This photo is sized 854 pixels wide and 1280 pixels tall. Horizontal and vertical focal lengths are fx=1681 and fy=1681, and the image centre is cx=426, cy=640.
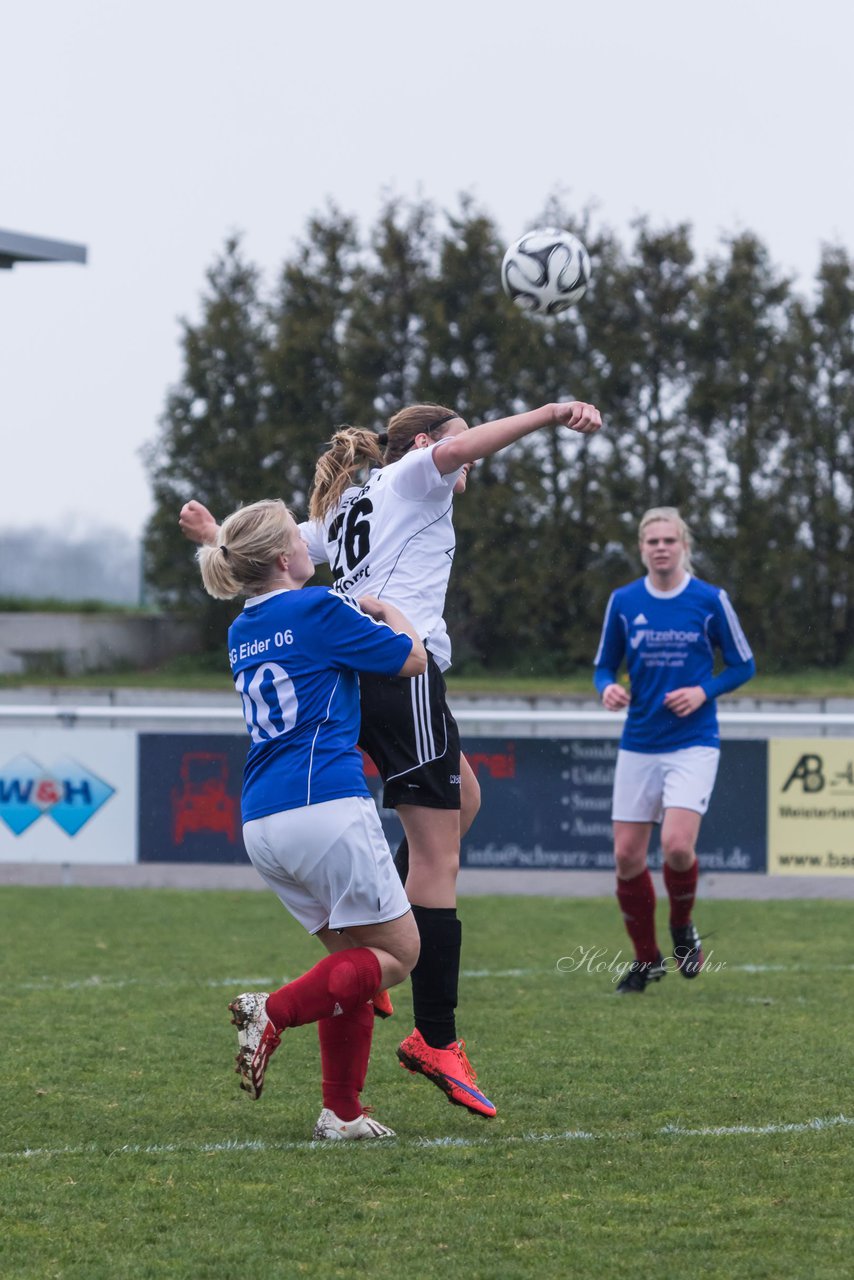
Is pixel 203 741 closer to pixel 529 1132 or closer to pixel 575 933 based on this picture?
pixel 575 933

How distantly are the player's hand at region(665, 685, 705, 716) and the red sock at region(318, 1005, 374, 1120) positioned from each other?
10.1 ft

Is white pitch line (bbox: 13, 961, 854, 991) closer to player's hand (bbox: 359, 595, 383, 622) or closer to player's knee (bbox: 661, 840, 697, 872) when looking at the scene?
player's knee (bbox: 661, 840, 697, 872)

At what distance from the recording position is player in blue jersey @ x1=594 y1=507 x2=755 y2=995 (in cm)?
734

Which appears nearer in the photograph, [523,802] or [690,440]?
[523,802]

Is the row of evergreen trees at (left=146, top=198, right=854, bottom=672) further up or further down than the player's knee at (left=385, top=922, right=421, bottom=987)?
further up

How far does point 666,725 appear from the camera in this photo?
7.38 meters

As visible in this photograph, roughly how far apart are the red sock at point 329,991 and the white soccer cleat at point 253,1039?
0.11 feet

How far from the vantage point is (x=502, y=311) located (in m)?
28.6

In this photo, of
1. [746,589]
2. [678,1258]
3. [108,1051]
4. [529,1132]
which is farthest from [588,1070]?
[746,589]

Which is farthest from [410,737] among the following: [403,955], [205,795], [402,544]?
[205,795]

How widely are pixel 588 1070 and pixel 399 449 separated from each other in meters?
2.08

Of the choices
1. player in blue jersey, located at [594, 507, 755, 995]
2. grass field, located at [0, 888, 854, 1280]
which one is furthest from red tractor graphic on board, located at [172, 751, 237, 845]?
Answer: player in blue jersey, located at [594, 507, 755, 995]

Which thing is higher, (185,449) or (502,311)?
(502,311)

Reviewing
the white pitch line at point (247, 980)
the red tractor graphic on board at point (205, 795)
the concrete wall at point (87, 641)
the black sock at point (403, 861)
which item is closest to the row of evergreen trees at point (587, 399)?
the concrete wall at point (87, 641)
